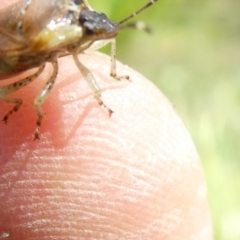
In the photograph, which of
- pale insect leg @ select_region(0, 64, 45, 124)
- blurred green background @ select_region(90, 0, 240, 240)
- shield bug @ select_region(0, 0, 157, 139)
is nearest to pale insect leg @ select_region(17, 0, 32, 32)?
shield bug @ select_region(0, 0, 157, 139)

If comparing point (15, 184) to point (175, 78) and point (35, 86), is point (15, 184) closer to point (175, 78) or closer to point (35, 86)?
point (35, 86)

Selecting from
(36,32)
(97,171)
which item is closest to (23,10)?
(36,32)

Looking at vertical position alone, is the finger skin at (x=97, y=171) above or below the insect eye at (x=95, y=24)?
below

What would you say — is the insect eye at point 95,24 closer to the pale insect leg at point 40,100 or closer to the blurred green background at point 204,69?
the pale insect leg at point 40,100

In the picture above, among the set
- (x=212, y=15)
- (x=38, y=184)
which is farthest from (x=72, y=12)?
(x=212, y=15)

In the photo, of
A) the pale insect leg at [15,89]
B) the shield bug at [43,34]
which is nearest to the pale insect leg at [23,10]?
the shield bug at [43,34]

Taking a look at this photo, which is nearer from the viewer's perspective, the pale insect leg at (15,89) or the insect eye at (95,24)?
the insect eye at (95,24)

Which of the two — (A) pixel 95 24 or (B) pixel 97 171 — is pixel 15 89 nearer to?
(A) pixel 95 24
